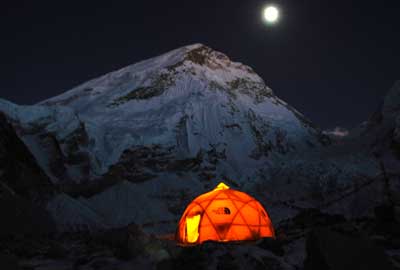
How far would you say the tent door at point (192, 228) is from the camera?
20.2 meters

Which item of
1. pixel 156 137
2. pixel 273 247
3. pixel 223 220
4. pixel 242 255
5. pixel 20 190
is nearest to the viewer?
pixel 242 255

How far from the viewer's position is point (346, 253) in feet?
17.6

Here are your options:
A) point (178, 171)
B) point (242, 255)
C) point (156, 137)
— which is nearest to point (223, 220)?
point (242, 255)

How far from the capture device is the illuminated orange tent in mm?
19609

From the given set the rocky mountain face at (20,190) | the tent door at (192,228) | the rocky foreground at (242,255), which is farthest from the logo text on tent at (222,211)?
the rocky mountain face at (20,190)

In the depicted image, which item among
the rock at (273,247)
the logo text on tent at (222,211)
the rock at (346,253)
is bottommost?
the rock at (273,247)

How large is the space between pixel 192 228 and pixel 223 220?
1.87 meters

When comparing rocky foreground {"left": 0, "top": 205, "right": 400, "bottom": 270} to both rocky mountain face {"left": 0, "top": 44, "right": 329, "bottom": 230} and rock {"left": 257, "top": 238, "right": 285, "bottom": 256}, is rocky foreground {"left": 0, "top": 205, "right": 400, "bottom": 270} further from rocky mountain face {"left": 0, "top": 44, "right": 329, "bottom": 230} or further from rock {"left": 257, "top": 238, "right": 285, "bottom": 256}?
rocky mountain face {"left": 0, "top": 44, "right": 329, "bottom": 230}

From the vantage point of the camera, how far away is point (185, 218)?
21.4 meters

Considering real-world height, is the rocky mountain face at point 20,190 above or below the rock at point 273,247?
above

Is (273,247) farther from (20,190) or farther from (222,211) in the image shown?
(20,190)

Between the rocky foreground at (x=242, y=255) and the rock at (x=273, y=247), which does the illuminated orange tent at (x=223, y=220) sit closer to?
the rocky foreground at (x=242, y=255)

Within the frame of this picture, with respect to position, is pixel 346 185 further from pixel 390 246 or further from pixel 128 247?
pixel 128 247

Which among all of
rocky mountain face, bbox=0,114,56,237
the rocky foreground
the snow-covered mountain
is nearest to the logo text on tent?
the rocky foreground
